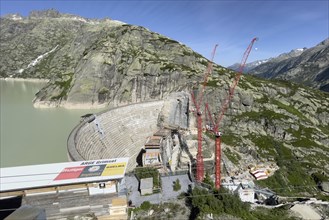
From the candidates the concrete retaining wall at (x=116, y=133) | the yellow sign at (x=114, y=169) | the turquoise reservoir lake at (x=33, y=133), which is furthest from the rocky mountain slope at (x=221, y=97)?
the yellow sign at (x=114, y=169)

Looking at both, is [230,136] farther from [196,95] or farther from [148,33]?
[148,33]

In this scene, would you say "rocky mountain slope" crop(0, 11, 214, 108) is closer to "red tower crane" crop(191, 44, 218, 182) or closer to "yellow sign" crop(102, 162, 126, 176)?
"red tower crane" crop(191, 44, 218, 182)

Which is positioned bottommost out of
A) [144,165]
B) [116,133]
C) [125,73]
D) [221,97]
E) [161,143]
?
[144,165]

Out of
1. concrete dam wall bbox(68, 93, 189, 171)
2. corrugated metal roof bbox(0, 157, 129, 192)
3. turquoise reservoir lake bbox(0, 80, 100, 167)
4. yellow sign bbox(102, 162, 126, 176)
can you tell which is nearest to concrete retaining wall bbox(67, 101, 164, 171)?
concrete dam wall bbox(68, 93, 189, 171)

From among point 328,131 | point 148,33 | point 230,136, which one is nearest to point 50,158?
point 230,136

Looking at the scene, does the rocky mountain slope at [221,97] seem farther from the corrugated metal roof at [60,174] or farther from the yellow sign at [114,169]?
the corrugated metal roof at [60,174]

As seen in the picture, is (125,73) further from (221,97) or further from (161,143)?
(161,143)

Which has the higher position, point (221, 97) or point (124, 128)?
point (221, 97)

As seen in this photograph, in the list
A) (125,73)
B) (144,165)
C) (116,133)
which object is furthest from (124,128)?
(125,73)
